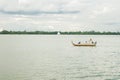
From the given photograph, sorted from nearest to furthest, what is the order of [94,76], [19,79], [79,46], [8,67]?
1. [19,79]
2. [94,76]
3. [8,67]
4. [79,46]

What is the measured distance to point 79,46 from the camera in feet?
267

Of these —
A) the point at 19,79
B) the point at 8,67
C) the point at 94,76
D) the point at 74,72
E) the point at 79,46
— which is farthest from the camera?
the point at 79,46

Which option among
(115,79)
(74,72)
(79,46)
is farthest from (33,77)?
(79,46)

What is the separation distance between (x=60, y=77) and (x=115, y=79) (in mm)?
4946

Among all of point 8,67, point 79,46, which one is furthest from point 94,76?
point 79,46

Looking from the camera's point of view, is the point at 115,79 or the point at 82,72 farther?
the point at 82,72

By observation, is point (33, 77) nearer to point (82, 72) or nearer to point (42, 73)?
point (42, 73)

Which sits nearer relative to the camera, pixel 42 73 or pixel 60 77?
pixel 60 77

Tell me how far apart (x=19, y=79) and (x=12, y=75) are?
7.42 feet

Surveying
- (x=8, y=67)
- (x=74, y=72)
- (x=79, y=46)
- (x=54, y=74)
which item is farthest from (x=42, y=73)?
(x=79, y=46)

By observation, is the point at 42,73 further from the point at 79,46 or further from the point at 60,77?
the point at 79,46

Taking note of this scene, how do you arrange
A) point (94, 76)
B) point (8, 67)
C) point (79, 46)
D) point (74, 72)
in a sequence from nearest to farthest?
point (94, 76) < point (74, 72) < point (8, 67) < point (79, 46)

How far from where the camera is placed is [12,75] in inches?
1176

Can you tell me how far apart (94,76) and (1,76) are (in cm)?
863
